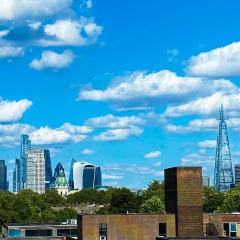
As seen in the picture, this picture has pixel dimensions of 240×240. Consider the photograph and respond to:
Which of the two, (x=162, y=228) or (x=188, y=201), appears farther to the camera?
(x=162, y=228)

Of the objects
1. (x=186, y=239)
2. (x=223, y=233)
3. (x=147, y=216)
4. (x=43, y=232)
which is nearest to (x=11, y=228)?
(x=43, y=232)

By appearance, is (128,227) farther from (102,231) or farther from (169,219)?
(169,219)

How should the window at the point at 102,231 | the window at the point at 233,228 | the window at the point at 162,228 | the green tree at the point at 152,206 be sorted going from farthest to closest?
1. the green tree at the point at 152,206
2. the window at the point at 233,228
3. the window at the point at 162,228
4. the window at the point at 102,231

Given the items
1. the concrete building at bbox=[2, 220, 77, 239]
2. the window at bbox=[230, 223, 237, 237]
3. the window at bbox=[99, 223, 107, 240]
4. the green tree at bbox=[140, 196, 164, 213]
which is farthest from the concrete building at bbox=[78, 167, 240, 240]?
the green tree at bbox=[140, 196, 164, 213]

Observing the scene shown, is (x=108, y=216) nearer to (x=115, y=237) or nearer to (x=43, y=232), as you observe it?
(x=115, y=237)

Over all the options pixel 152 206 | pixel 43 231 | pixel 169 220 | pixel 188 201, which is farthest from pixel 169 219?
pixel 152 206

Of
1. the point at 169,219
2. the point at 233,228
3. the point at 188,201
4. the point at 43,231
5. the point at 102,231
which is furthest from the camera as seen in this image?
the point at 43,231

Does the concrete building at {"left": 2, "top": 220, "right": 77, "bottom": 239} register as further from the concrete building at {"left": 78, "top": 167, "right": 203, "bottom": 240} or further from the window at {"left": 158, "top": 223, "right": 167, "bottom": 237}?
the window at {"left": 158, "top": 223, "right": 167, "bottom": 237}

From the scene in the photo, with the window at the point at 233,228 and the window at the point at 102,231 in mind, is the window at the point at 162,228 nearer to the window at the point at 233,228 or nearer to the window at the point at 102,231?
the window at the point at 102,231

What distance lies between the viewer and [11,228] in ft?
433

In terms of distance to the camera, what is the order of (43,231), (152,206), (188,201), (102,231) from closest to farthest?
(188,201), (102,231), (43,231), (152,206)

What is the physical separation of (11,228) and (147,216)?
49596mm

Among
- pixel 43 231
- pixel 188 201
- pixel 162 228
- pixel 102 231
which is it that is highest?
pixel 188 201

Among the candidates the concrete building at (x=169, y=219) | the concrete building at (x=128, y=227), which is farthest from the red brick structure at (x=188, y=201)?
the concrete building at (x=128, y=227)
